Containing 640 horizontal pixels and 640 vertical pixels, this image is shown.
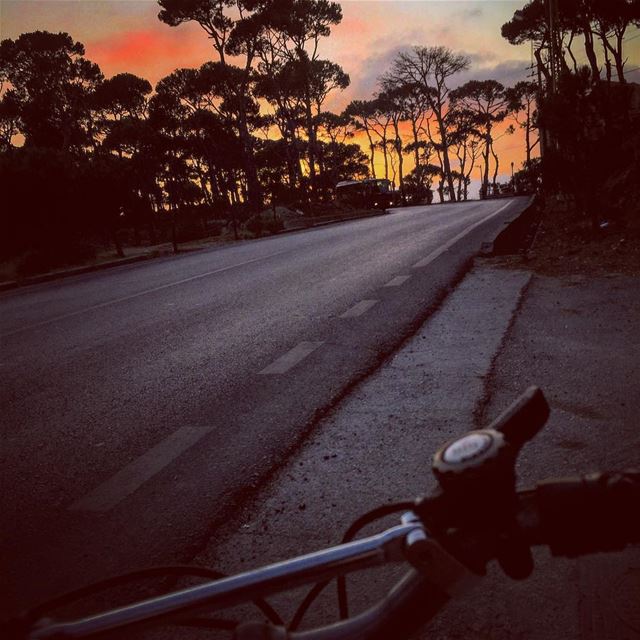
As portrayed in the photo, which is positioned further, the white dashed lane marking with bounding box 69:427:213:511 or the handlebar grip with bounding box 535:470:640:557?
the white dashed lane marking with bounding box 69:427:213:511

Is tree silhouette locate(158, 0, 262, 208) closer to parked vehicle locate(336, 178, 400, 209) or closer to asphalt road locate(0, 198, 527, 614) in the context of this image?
parked vehicle locate(336, 178, 400, 209)

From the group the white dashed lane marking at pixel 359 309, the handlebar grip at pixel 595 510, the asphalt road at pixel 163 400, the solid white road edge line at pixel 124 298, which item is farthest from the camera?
the solid white road edge line at pixel 124 298

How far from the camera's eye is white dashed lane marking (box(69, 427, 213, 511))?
2.54 m

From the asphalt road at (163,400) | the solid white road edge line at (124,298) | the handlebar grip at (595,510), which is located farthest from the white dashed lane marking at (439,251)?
the handlebar grip at (595,510)

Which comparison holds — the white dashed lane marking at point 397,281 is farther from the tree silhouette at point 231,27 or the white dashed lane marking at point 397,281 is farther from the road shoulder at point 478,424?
the tree silhouette at point 231,27

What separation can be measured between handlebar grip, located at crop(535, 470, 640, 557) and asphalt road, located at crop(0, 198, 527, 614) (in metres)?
1.72

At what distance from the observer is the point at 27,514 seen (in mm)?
2516

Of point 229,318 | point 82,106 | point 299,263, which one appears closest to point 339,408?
point 229,318

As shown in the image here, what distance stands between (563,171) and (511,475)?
1137 centimetres

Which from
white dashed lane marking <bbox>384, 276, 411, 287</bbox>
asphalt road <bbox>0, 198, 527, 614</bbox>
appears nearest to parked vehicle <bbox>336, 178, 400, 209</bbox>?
asphalt road <bbox>0, 198, 527, 614</bbox>

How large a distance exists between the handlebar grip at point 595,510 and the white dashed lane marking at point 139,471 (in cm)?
225

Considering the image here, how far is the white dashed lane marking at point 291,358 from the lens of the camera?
13.3 ft

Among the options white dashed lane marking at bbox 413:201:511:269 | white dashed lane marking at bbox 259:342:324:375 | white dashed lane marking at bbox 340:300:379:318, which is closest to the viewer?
white dashed lane marking at bbox 259:342:324:375

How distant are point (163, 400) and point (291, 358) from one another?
1012 mm
